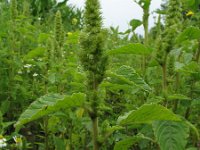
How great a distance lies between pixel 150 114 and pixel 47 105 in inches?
11.0

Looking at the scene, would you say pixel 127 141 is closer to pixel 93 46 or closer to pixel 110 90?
pixel 93 46

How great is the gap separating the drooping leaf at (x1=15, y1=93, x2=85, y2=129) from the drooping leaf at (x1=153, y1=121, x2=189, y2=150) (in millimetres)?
340

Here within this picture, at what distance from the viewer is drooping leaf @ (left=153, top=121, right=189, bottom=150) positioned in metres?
1.32

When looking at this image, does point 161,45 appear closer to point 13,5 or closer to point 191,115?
point 191,115

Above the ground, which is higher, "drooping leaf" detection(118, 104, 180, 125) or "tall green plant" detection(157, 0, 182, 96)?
"tall green plant" detection(157, 0, 182, 96)

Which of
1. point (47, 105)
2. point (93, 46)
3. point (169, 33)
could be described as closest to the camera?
point (47, 105)

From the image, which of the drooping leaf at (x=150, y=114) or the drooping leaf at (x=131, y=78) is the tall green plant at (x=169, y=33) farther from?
the drooping leaf at (x=150, y=114)

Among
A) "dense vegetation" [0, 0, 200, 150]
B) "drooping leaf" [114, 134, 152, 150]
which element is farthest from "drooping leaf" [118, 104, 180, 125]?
"drooping leaf" [114, 134, 152, 150]

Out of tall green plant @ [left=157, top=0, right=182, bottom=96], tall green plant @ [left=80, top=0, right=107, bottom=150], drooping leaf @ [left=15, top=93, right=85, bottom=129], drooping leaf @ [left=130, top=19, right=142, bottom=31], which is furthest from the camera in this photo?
drooping leaf @ [left=130, top=19, right=142, bottom=31]

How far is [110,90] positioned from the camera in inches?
90.7

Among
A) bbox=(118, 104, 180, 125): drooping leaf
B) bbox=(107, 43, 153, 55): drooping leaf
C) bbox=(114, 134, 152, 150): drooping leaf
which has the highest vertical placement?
bbox=(107, 43, 153, 55): drooping leaf

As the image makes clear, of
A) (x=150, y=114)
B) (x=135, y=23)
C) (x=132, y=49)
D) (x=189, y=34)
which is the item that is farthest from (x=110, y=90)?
(x=150, y=114)

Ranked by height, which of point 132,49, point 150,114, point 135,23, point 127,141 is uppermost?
point 135,23

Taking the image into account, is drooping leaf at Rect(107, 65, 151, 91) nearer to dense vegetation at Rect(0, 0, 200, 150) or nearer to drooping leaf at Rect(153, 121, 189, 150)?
dense vegetation at Rect(0, 0, 200, 150)
